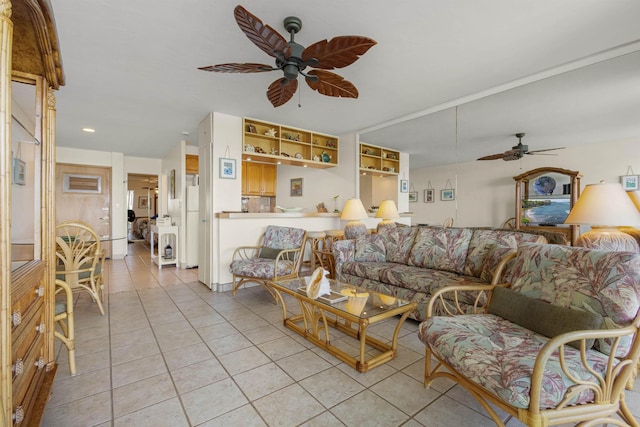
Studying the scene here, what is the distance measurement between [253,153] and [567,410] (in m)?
4.00

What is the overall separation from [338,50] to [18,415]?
7.37 feet

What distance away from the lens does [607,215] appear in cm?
189

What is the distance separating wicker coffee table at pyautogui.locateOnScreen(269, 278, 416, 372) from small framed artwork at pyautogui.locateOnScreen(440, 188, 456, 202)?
186 cm

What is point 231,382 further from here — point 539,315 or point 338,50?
point 338,50

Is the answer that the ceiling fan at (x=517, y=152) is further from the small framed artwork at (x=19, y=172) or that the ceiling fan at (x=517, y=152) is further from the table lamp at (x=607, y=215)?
the small framed artwork at (x=19, y=172)

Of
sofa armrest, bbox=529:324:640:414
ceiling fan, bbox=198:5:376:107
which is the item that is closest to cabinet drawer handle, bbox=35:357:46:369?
ceiling fan, bbox=198:5:376:107

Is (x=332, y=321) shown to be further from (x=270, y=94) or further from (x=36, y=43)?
(x=36, y=43)

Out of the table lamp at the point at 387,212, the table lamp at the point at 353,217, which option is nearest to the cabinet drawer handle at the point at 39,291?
the table lamp at the point at 353,217

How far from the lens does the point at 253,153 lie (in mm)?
4172

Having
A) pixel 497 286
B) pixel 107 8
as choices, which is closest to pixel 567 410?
pixel 497 286

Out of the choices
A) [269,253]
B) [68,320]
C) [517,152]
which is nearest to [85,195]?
[269,253]

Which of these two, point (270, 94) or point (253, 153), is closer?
point (270, 94)

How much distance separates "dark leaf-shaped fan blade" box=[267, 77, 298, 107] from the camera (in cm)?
217

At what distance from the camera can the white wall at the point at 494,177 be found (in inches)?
92.7
